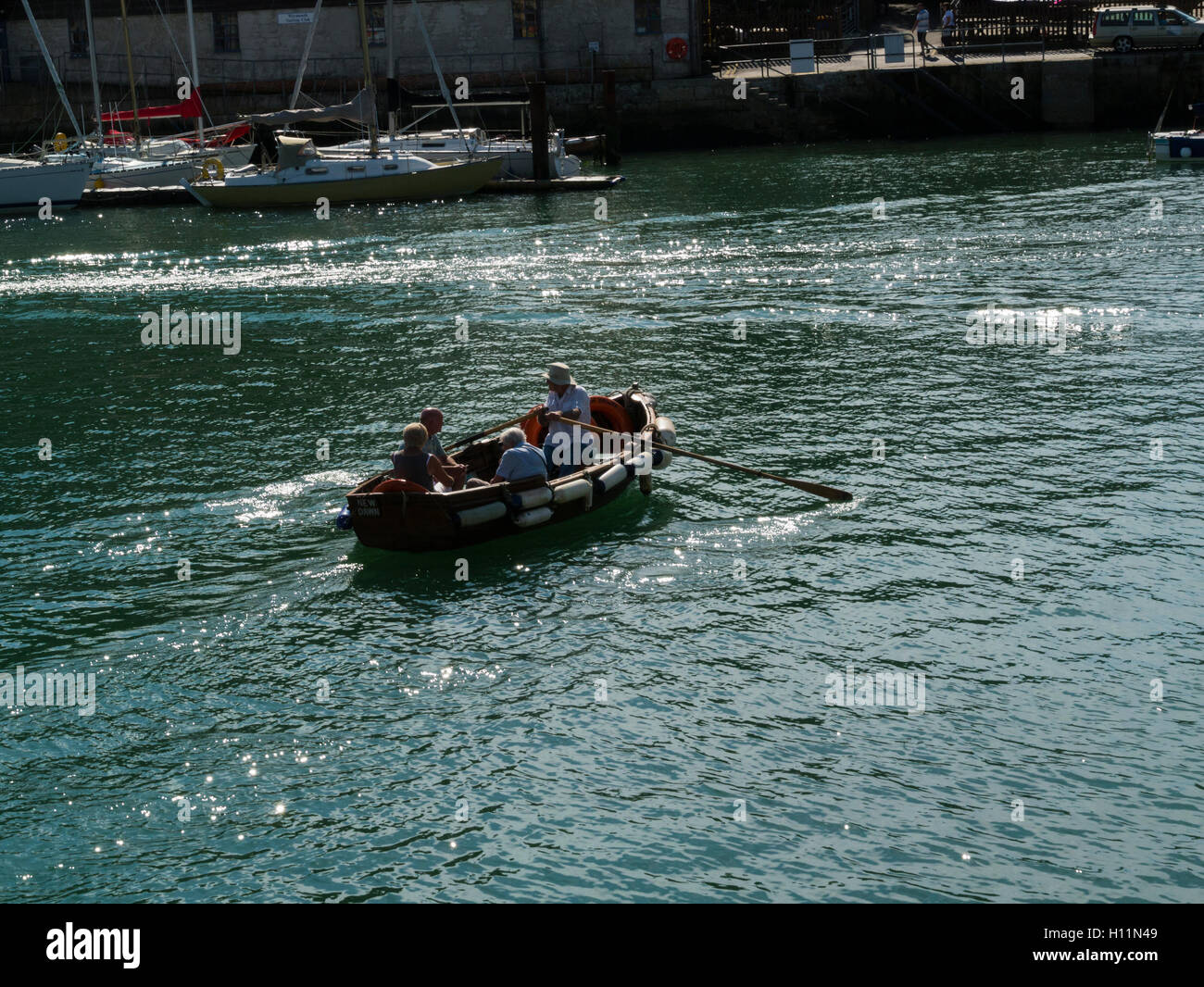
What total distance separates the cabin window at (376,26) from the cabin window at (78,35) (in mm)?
14023

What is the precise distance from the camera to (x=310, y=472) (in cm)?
1939

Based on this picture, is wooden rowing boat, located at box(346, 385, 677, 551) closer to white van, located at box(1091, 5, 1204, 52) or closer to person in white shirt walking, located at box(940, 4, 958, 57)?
white van, located at box(1091, 5, 1204, 52)

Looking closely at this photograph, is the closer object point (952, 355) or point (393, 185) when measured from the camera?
point (952, 355)

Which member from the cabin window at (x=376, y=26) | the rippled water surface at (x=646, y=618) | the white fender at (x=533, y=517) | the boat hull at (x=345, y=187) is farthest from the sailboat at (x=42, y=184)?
the white fender at (x=533, y=517)

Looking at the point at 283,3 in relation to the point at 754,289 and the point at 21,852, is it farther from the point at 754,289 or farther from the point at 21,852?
the point at 21,852

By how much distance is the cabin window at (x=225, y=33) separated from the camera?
64.7 m

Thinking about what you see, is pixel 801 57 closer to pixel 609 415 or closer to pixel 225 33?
pixel 225 33

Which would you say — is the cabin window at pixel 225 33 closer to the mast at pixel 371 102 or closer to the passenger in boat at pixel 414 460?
the mast at pixel 371 102

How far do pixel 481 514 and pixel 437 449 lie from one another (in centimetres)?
145

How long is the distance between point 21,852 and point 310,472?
8.99 meters

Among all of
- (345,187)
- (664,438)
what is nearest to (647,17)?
(345,187)

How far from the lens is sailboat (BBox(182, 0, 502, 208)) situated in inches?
1901

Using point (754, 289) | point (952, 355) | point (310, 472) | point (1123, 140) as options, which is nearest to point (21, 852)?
point (310, 472)

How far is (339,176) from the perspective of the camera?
4844cm
